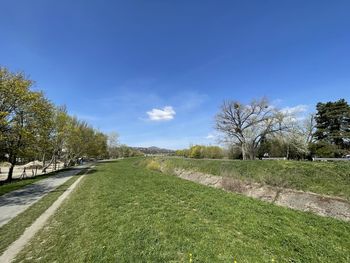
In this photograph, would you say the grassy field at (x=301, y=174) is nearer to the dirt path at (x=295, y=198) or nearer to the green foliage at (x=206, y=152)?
the dirt path at (x=295, y=198)

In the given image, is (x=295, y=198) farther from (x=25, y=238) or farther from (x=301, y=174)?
(x=25, y=238)

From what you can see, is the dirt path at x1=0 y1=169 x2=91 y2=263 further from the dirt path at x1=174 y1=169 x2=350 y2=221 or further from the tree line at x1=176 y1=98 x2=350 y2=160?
the tree line at x1=176 y1=98 x2=350 y2=160

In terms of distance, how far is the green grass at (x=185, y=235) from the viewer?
15.7 ft

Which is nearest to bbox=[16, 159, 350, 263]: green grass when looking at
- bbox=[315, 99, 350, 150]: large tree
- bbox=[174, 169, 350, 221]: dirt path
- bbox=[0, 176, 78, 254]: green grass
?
bbox=[0, 176, 78, 254]: green grass

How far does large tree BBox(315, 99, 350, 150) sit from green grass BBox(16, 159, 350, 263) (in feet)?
135

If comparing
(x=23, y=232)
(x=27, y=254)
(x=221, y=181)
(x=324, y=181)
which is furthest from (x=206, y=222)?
(x=221, y=181)

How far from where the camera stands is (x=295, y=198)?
11.3 m

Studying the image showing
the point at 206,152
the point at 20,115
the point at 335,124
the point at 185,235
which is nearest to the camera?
the point at 185,235

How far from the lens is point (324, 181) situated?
1155 centimetres

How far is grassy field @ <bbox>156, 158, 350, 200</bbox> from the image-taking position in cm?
1091

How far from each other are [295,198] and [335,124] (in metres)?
39.5

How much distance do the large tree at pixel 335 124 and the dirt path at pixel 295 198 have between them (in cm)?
3455

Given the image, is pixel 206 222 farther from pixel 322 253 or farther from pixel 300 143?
pixel 300 143

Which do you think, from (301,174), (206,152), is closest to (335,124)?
(301,174)
